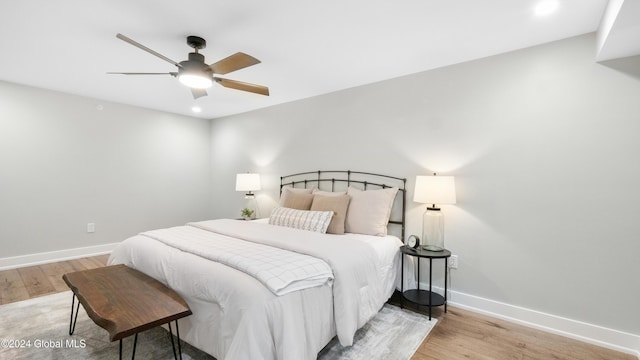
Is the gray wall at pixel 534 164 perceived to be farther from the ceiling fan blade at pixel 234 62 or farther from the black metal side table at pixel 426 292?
the ceiling fan blade at pixel 234 62

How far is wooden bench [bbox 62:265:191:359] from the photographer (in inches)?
61.3

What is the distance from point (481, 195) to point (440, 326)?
4.18ft

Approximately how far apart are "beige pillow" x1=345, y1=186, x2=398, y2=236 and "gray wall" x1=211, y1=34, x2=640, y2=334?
12.5 inches

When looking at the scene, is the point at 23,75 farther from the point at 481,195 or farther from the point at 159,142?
the point at 481,195

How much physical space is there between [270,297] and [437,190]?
6.14 ft

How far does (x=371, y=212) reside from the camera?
10.2 feet

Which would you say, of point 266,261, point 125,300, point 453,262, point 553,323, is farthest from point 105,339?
point 553,323

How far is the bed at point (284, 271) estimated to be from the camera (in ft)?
5.24

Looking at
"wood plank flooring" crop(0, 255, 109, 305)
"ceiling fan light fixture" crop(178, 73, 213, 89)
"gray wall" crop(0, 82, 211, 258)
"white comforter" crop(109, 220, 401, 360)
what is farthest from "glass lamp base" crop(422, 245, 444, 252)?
"gray wall" crop(0, 82, 211, 258)

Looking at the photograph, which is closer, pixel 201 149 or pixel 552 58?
pixel 552 58

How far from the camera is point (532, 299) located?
250 centimetres

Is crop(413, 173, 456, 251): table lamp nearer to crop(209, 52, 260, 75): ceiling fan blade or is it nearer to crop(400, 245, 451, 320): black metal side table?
crop(400, 245, 451, 320): black metal side table

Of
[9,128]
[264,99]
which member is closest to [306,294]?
[264,99]

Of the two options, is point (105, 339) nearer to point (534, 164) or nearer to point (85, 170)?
point (85, 170)
